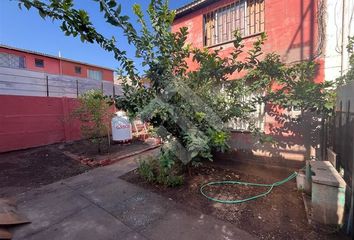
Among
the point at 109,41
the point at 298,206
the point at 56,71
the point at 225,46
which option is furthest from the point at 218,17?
the point at 56,71

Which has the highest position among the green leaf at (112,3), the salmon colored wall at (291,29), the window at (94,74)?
the window at (94,74)

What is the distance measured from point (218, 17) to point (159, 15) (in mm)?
3720

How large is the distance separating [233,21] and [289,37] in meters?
1.89

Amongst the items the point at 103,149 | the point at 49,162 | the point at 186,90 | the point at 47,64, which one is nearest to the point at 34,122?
the point at 49,162

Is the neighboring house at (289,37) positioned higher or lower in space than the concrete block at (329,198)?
higher

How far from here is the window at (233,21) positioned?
588 cm

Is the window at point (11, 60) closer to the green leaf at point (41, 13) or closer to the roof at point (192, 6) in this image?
the roof at point (192, 6)

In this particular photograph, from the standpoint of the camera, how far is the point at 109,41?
3414 mm

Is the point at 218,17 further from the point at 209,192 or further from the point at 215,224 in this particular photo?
the point at 215,224

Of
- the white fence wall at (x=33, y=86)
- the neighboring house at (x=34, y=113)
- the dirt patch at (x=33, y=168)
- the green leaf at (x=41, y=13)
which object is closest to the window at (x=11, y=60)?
the white fence wall at (x=33, y=86)

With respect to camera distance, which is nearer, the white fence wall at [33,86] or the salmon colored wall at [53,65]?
the white fence wall at [33,86]

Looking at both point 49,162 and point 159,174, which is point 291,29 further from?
point 49,162

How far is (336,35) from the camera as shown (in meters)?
4.61

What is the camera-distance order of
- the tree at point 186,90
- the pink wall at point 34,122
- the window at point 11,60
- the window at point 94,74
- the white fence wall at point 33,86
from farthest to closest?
the window at point 94,74 < the window at point 11,60 < the white fence wall at point 33,86 < the pink wall at point 34,122 < the tree at point 186,90
